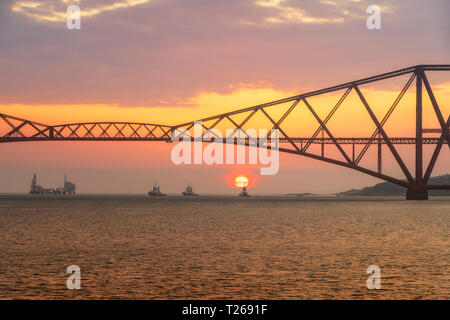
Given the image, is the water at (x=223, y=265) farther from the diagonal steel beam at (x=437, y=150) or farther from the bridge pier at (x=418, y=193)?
the bridge pier at (x=418, y=193)

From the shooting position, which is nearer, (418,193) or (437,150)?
(437,150)

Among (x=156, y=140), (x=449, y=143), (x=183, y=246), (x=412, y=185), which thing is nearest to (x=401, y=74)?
(x=449, y=143)

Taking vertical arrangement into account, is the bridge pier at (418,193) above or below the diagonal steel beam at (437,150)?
below

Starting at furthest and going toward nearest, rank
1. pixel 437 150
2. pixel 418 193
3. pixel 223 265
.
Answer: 1. pixel 418 193
2. pixel 437 150
3. pixel 223 265

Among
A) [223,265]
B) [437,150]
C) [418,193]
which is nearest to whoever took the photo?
[223,265]

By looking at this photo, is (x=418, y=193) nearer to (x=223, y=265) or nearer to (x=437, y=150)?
(x=437, y=150)

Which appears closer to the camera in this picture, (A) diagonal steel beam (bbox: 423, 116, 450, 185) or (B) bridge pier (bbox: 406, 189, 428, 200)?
(A) diagonal steel beam (bbox: 423, 116, 450, 185)

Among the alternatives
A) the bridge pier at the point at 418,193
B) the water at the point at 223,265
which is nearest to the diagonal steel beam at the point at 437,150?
the bridge pier at the point at 418,193

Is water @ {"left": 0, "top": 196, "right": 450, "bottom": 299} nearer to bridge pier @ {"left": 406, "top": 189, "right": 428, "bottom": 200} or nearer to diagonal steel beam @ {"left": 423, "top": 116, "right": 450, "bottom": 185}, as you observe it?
diagonal steel beam @ {"left": 423, "top": 116, "right": 450, "bottom": 185}

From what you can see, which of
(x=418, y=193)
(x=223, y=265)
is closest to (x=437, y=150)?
(x=418, y=193)

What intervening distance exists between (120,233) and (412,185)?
67.6 m

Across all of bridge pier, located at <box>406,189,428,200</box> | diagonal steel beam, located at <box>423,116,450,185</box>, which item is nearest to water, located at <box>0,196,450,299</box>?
diagonal steel beam, located at <box>423,116,450,185</box>

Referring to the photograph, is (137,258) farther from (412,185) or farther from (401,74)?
(412,185)

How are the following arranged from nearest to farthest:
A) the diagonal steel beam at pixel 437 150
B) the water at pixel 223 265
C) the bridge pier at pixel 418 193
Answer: the water at pixel 223 265, the diagonal steel beam at pixel 437 150, the bridge pier at pixel 418 193
